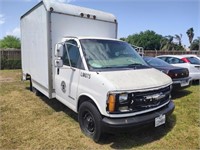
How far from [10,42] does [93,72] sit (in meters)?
35.8

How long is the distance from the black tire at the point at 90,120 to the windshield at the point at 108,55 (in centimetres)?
82

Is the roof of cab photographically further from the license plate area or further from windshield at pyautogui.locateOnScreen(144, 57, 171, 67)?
the license plate area

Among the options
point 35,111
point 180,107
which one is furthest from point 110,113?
point 180,107

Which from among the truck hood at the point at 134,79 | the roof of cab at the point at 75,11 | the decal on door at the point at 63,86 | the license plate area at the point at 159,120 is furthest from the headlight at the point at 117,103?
the roof of cab at the point at 75,11

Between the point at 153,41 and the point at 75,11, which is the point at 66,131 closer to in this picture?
the point at 75,11

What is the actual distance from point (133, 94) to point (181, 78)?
4.49m

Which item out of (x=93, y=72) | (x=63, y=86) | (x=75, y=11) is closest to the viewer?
(x=93, y=72)

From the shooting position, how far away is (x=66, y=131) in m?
4.46

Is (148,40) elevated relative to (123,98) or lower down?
elevated

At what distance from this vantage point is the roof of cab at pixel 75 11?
5.05 metres

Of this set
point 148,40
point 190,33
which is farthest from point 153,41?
point 190,33

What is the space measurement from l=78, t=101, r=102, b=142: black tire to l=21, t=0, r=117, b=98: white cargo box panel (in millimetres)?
1556

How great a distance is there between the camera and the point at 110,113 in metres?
3.46

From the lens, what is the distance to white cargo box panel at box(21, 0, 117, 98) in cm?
512
